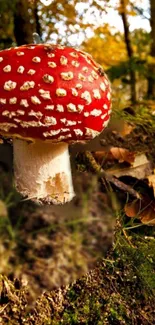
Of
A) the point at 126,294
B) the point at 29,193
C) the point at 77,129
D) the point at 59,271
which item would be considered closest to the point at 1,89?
the point at 77,129

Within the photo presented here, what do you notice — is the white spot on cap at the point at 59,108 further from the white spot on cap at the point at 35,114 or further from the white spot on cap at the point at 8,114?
the white spot on cap at the point at 8,114

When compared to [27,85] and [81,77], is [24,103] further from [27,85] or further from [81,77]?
[81,77]

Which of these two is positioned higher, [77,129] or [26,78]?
[26,78]

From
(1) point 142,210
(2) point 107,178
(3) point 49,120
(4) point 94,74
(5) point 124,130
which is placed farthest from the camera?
(5) point 124,130

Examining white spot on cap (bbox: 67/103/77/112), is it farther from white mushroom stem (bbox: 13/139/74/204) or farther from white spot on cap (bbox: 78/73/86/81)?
white mushroom stem (bbox: 13/139/74/204)

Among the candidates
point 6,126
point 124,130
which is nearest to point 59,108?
point 6,126

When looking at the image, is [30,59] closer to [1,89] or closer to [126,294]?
[1,89]
